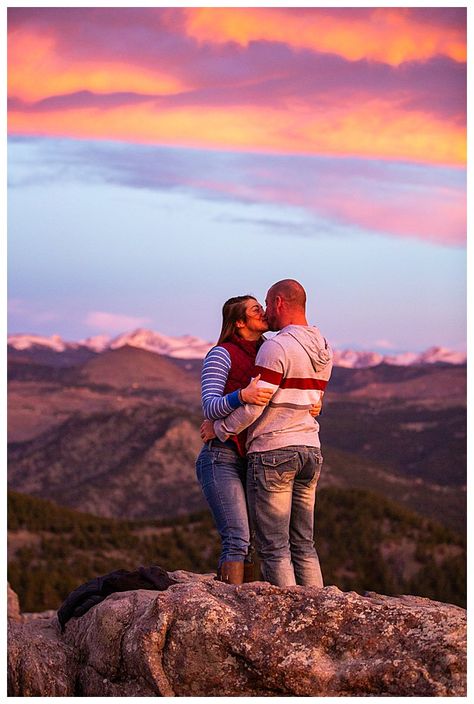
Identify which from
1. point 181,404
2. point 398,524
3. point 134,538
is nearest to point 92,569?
point 134,538

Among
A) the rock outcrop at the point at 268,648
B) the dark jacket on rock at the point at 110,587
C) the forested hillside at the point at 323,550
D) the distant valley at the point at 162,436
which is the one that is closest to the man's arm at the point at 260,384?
the rock outcrop at the point at 268,648

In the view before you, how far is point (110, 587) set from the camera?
321 inches

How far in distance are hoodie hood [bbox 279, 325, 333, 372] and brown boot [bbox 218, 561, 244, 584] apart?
1517 mm

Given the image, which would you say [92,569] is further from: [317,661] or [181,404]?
[181,404]

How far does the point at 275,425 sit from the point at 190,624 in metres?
1.48

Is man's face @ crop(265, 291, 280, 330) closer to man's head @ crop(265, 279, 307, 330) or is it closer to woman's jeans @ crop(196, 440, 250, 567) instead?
man's head @ crop(265, 279, 307, 330)

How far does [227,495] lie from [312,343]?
125cm

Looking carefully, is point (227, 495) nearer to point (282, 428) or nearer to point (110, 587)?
point (282, 428)

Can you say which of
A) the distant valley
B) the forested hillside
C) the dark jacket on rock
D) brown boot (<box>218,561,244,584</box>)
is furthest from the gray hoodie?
the distant valley

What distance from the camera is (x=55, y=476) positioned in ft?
219

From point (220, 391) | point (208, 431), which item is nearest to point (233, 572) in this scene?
point (208, 431)

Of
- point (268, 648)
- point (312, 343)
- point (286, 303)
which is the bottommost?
point (268, 648)

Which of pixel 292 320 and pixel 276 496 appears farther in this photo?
pixel 292 320

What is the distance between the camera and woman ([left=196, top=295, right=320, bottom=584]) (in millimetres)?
7605
